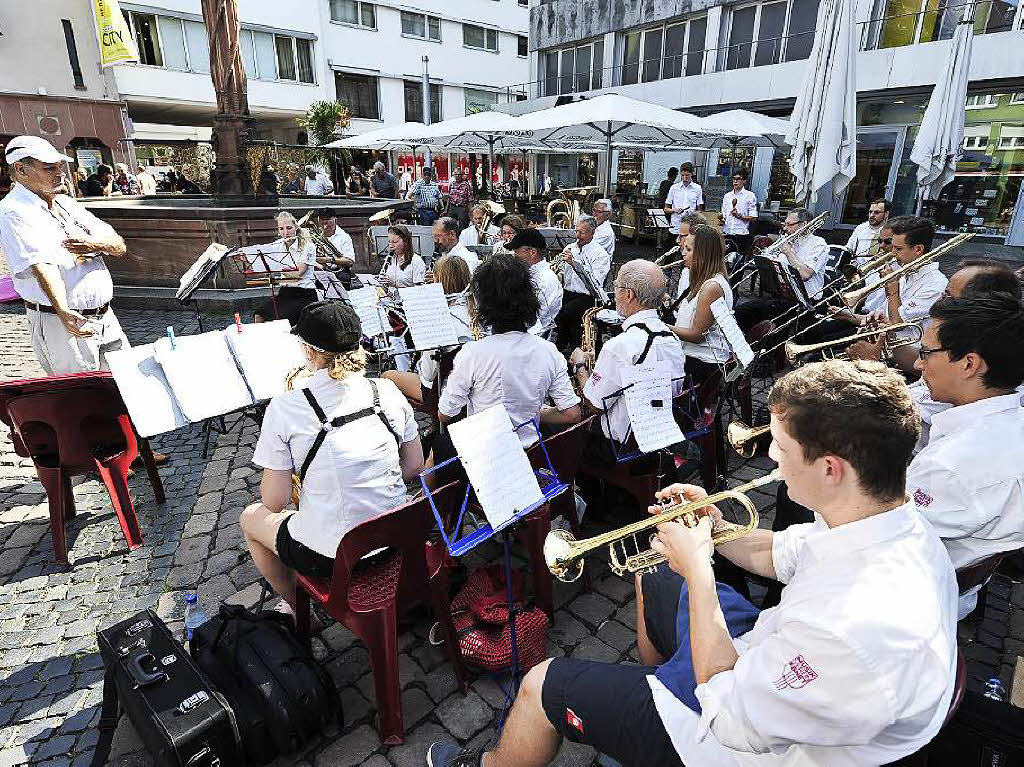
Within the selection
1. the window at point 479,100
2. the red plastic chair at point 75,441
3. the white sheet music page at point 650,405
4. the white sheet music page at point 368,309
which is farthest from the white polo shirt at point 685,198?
the window at point 479,100

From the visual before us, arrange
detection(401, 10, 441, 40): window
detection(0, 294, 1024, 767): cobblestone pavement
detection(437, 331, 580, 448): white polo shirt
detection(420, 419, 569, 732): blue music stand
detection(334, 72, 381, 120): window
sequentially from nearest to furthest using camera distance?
detection(420, 419, 569, 732): blue music stand, detection(0, 294, 1024, 767): cobblestone pavement, detection(437, 331, 580, 448): white polo shirt, detection(334, 72, 381, 120): window, detection(401, 10, 441, 40): window

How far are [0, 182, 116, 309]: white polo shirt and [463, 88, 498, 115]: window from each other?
2912cm

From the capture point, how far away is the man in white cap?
12.5 feet

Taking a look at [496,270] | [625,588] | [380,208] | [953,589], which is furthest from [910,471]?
[380,208]

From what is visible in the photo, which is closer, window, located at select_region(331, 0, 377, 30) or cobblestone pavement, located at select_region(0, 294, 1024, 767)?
cobblestone pavement, located at select_region(0, 294, 1024, 767)

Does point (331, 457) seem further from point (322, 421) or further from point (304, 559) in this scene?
point (304, 559)

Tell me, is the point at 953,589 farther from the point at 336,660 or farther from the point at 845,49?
the point at 845,49

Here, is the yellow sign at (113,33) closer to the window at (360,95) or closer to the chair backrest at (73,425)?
the window at (360,95)

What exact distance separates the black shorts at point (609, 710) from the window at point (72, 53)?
2631cm

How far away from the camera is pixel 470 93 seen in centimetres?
3089

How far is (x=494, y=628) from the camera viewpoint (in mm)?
2750

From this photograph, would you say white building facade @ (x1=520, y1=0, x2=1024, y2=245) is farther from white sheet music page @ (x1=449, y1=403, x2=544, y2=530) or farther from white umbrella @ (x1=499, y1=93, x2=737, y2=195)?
white sheet music page @ (x1=449, y1=403, x2=544, y2=530)

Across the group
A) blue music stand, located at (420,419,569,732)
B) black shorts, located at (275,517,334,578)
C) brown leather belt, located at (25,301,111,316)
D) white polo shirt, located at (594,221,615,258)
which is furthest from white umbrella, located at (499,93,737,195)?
black shorts, located at (275,517,334,578)

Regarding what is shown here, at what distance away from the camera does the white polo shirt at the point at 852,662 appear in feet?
3.84
